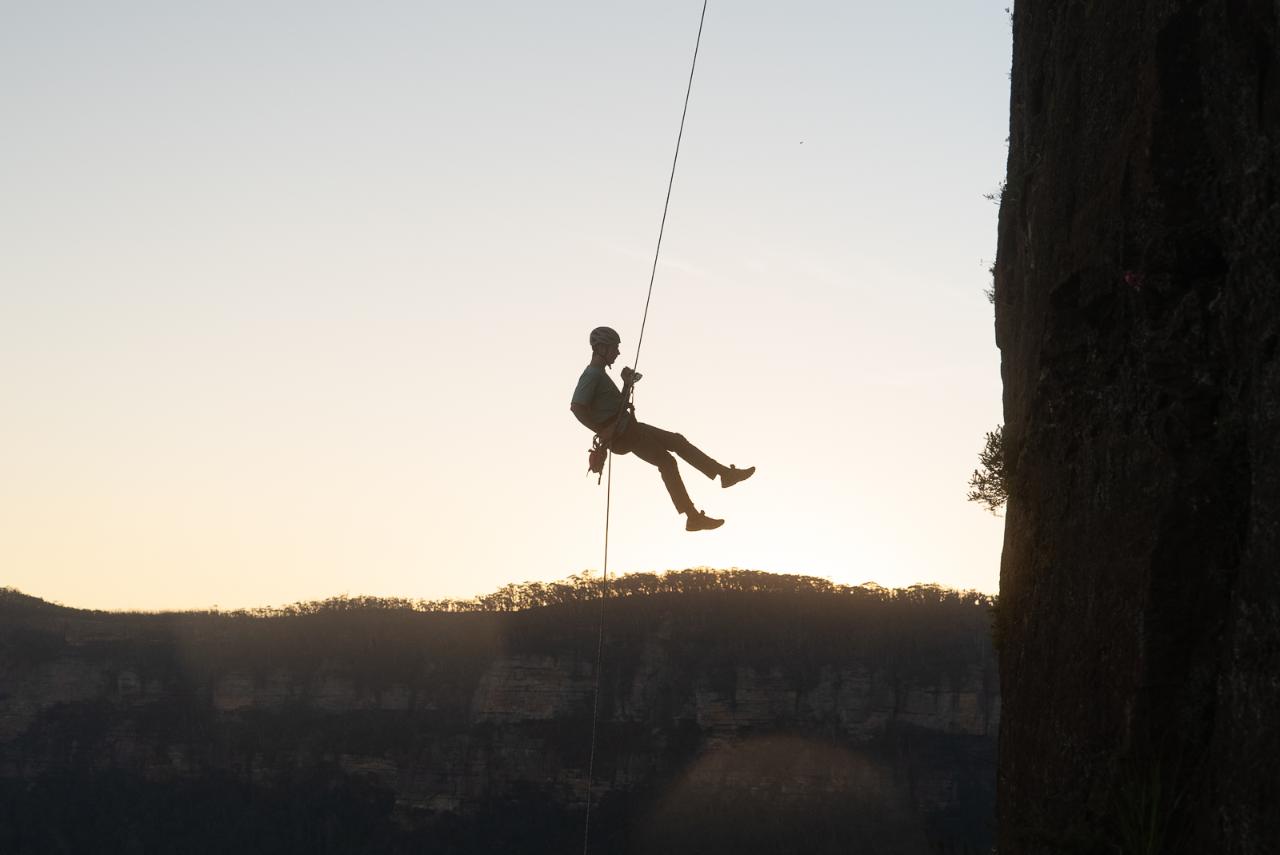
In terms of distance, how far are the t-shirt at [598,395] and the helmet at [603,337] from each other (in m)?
0.19

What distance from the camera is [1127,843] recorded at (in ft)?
25.0

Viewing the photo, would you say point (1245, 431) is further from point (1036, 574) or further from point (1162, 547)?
point (1036, 574)

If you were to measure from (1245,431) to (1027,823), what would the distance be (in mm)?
2480

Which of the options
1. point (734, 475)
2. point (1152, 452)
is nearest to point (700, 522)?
point (734, 475)

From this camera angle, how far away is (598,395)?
1341 centimetres

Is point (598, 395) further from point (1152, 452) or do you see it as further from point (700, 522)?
point (1152, 452)

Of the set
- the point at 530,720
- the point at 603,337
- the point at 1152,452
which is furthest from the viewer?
the point at 530,720

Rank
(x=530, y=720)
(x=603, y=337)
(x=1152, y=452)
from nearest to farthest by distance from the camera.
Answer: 1. (x=1152, y=452)
2. (x=603, y=337)
3. (x=530, y=720)

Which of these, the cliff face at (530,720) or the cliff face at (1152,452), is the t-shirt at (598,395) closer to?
the cliff face at (1152,452)

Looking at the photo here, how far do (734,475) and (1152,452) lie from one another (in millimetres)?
5710

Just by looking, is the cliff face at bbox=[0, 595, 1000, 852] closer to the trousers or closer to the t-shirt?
the trousers

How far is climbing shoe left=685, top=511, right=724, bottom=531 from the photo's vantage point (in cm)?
1377

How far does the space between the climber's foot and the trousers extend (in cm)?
6

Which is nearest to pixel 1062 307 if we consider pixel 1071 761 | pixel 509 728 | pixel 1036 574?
pixel 1036 574
